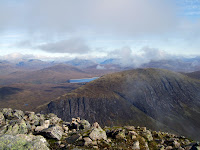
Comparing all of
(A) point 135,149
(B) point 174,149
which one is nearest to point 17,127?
(A) point 135,149

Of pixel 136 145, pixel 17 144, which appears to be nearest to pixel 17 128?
pixel 17 144

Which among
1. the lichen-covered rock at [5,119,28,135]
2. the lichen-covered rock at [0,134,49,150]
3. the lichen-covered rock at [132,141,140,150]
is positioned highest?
the lichen-covered rock at [0,134,49,150]

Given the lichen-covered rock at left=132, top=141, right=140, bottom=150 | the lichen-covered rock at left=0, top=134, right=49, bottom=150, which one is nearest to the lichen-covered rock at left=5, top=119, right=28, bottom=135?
the lichen-covered rock at left=0, top=134, right=49, bottom=150

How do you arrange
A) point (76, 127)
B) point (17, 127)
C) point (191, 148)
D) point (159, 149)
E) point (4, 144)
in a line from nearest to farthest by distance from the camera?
point (4, 144) → point (191, 148) → point (159, 149) → point (17, 127) → point (76, 127)

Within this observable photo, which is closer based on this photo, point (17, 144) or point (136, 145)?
point (17, 144)

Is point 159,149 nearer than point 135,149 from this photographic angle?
No

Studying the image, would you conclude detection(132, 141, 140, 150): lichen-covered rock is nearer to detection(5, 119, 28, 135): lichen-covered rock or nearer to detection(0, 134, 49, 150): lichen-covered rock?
detection(0, 134, 49, 150): lichen-covered rock

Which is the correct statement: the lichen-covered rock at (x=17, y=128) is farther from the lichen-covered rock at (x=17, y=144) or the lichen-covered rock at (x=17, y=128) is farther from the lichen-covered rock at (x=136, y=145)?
the lichen-covered rock at (x=136, y=145)

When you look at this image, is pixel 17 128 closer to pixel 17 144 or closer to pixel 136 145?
pixel 17 144

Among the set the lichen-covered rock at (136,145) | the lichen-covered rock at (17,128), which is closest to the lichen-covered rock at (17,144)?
the lichen-covered rock at (17,128)

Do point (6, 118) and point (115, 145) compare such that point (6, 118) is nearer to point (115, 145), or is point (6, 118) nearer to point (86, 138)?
point (86, 138)

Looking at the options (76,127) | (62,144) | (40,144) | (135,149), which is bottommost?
(76,127)
